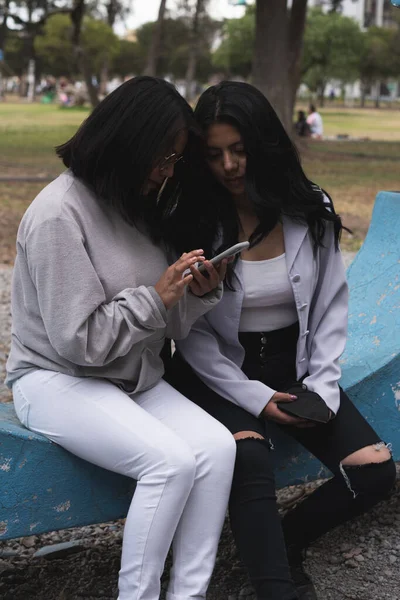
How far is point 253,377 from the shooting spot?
9.52ft

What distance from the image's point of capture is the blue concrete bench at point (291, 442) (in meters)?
2.55

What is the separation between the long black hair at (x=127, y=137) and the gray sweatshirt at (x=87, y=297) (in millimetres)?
67

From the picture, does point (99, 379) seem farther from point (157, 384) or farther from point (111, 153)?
point (111, 153)

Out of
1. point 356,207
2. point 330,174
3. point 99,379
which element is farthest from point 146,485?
point 330,174

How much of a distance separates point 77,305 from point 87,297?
34 millimetres

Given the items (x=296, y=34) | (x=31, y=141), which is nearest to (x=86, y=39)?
(x=31, y=141)

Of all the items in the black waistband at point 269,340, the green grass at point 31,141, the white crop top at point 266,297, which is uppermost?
the white crop top at point 266,297

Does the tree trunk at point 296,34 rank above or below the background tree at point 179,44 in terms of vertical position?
above

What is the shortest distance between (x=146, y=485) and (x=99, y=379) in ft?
1.13

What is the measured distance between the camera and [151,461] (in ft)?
7.98

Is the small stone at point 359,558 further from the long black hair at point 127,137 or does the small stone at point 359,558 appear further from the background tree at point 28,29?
the background tree at point 28,29

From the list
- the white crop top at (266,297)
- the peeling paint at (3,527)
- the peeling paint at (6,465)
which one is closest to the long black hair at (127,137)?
the white crop top at (266,297)

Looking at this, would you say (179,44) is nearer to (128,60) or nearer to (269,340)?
(128,60)

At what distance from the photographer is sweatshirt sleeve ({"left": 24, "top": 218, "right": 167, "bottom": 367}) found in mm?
2469
